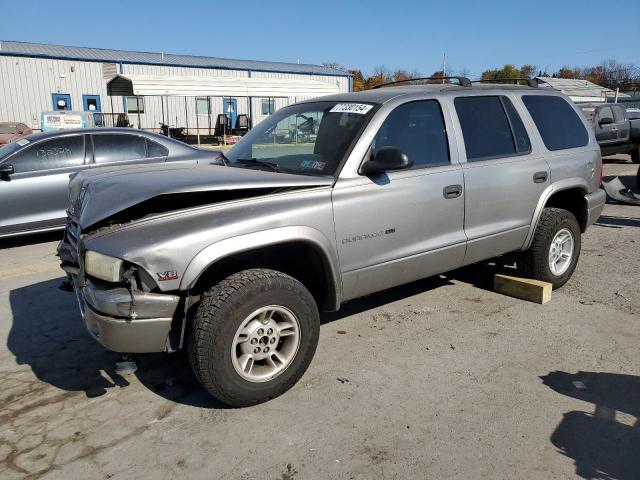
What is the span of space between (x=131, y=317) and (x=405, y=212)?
6.51 ft

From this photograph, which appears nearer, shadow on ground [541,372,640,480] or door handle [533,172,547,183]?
shadow on ground [541,372,640,480]

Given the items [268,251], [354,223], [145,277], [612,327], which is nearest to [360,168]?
[354,223]

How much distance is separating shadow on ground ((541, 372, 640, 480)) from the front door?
3.97ft

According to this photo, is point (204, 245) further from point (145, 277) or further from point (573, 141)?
point (573, 141)

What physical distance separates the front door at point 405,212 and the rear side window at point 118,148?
509cm

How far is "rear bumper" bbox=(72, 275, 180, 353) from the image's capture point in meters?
2.85

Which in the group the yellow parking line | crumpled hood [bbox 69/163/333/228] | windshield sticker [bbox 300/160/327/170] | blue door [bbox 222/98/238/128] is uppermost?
blue door [bbox 222/98/238/128]

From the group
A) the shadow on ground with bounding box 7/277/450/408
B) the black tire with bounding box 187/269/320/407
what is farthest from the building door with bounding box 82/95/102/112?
the black tire with bounding box 187/269/320/407

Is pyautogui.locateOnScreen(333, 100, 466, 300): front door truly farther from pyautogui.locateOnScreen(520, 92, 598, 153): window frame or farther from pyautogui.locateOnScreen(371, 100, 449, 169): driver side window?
pyautogui.locateOnScreen(520, 92, 598, 153): window frame

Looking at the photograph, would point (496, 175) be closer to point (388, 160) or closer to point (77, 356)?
point (388, 160)

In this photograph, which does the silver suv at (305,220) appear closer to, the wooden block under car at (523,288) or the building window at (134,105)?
the wooden block under car at (523,288)

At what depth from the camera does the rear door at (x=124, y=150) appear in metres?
7.65

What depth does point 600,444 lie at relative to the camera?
9.32 feet

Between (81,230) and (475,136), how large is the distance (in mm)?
3077
